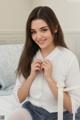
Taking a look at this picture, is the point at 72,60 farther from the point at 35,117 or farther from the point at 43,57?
the point at 35,117

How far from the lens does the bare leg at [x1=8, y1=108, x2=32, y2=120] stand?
141 cm

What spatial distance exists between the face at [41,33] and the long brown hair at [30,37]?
0.02 meters

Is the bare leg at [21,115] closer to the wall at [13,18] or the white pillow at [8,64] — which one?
the white pillow at [8,64]

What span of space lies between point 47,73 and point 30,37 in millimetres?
283


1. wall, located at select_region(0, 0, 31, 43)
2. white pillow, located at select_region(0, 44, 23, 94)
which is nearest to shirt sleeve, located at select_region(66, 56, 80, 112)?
white pillow, located at select_region(0, 44, 23, 94)

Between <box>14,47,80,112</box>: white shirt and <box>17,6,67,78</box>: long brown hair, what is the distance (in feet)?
0.26

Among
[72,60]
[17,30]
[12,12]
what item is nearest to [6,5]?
[12,12]

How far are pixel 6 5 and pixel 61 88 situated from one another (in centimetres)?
190

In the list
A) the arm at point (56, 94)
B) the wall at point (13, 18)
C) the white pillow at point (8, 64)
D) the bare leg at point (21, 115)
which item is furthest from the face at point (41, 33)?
the wall at point (13, 18)

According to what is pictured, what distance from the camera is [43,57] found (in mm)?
1547

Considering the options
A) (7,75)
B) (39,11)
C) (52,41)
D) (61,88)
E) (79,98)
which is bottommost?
(7,75)

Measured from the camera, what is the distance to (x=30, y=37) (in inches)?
60.6

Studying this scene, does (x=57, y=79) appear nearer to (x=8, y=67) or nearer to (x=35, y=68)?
(x=35, y=68)

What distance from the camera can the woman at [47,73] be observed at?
1.40m
